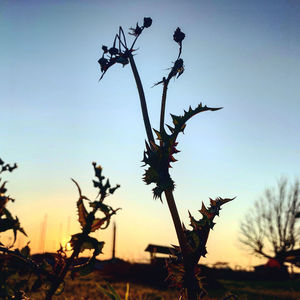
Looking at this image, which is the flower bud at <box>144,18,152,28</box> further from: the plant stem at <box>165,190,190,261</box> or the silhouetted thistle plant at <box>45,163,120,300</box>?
the silhouetted thistle plant at <box>45,163,120,300</box>

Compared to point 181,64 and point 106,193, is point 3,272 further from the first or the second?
point 181,64

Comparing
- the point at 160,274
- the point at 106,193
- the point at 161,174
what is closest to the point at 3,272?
the point at 106,193

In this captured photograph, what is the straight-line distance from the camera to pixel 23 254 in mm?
1030

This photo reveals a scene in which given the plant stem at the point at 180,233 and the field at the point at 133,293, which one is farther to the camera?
the field at the point at 133,293

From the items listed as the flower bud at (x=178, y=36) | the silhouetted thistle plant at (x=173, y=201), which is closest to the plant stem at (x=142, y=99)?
the silhouetted thistle plant at (x=173, y=201)

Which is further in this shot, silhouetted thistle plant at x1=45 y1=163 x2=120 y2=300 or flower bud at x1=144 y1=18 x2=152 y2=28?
flower bud at x1=144 y1=18 x2=152 y2=28

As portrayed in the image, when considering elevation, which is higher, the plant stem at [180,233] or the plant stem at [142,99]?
the plant stem at [142,99]

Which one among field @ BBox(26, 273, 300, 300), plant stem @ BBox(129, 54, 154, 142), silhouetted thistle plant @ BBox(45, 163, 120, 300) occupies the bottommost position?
field @ BBox(26, 273, 300, 300)

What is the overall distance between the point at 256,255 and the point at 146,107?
47.0 metres

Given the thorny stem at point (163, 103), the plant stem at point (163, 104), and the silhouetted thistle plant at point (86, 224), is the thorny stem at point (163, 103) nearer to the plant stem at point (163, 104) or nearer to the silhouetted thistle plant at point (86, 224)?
the plant stem at point (163, 104)

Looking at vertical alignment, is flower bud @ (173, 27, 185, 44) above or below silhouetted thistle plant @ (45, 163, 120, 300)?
above

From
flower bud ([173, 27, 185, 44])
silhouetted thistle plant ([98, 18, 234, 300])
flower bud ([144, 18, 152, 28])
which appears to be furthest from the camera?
flower bud ([173, 27, 185, 44])

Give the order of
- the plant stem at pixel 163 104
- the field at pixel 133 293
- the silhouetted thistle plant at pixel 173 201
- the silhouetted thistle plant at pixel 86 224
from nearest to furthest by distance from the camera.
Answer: the silhouetted thistle plant at pixel 86 224
the silhouetted thistle plant at pixel 173 201
the plant stem at pixel 163 104
the field at pixel 133 293

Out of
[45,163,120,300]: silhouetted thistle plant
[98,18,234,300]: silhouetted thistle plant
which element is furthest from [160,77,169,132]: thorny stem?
[45,163,120,300]: silhouetted thistle plant
